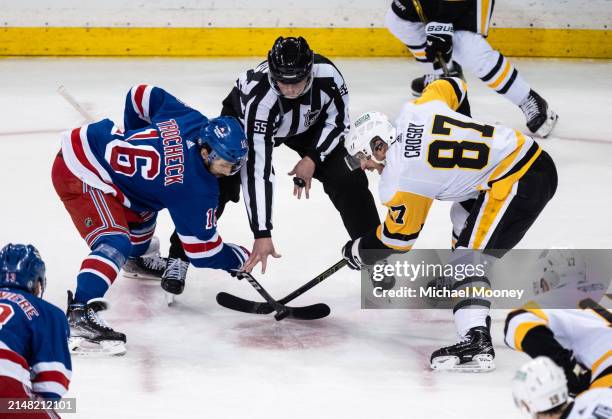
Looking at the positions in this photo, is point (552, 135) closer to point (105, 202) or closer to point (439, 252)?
point (439, 252)

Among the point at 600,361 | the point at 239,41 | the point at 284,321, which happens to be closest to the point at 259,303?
the point at 284,321

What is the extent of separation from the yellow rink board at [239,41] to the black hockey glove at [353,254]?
3645 mm

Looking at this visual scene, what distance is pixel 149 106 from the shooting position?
4.04m

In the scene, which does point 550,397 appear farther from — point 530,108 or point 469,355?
point 530,108

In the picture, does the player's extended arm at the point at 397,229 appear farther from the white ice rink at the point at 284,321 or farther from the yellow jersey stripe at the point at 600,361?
the yellow jersey stripe at the point at 600,361

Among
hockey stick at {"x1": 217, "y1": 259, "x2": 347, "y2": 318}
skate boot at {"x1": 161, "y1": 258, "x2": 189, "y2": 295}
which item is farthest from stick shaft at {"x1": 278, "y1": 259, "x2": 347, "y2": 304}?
skate boot at {"x1": 161, "y1": 258, "x2": 189, "y2": 295}

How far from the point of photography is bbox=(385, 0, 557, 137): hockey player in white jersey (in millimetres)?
5816

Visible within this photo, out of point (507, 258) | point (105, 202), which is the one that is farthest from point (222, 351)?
point (507, 258)

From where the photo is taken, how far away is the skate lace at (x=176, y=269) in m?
4.00

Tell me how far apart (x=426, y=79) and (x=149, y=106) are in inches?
108

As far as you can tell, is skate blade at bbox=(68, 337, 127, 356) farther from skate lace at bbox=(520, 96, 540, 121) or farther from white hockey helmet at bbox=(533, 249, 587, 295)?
skate lace at bbox=(520, 96, 540, 121)

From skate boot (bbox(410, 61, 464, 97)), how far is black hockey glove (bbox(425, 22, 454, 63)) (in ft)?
0.83

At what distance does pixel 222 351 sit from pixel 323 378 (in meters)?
0.38

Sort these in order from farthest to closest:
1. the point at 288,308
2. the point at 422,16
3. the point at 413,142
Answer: the point at 422,16 < the point at 288,308 < the point at 413,142
